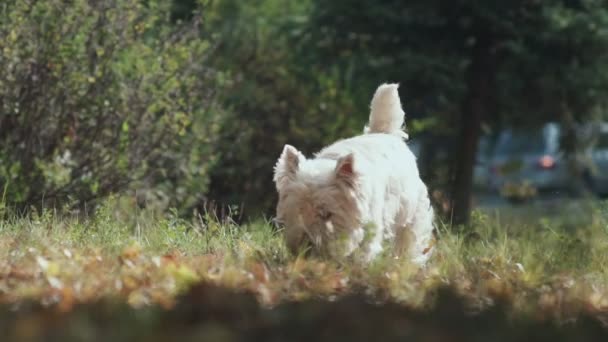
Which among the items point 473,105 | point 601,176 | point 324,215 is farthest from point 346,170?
point 601,176

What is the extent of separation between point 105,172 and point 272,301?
5.41m

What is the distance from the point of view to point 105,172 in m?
9.88

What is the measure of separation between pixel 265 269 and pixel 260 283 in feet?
1.16

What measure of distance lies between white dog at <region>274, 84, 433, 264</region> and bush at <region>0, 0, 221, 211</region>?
9.30ft

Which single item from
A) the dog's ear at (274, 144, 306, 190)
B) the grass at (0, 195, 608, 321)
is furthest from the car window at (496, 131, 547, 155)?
the dog's ear at (274, 144, 306, 190)

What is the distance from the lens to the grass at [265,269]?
15.5 feet

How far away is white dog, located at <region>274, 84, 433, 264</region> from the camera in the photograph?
20.4ft

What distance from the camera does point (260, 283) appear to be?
5.06m

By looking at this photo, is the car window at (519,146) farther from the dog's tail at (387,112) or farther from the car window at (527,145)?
the dog's tail at (387,112)

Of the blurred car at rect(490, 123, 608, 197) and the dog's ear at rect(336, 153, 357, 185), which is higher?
the dog's ear at rect(336, 153, 357, 185)

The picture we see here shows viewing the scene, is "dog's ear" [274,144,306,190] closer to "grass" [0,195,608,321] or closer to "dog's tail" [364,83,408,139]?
"grass" [0,195,608,321]

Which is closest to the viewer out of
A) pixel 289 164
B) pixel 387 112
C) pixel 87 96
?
pixel 289 164

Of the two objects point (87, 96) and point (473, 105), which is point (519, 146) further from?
point (87, 96)

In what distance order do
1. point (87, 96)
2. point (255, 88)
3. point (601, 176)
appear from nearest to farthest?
point (87, 96) → point (255, 88) → point (601, 176)
